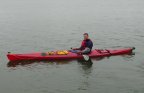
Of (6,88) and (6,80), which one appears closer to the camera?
(6,88)

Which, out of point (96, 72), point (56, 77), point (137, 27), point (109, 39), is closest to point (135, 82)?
point (96, 72)

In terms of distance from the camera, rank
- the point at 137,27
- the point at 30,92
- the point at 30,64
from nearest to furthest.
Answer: the point at 30,92
the point at 30,64
the point at 137,27

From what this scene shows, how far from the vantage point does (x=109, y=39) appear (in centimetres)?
2820

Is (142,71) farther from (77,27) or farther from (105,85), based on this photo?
(77,27)

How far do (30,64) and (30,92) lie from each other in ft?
14.6

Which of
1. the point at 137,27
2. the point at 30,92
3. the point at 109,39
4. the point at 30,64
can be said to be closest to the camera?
the point at 30,92

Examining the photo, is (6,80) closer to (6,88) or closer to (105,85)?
(6,88)

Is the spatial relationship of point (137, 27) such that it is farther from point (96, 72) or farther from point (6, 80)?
point (6, 80)

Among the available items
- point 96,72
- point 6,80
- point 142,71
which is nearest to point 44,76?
point 6,80

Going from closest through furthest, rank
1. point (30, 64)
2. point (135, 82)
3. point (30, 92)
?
point (30, 92) < point (135, 82) < point (30, 64)

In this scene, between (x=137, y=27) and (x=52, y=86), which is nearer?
(x=52, y=86)

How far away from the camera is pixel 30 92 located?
580 inches

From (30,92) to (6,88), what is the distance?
156cm

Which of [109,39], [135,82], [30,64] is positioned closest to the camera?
[135,82]
